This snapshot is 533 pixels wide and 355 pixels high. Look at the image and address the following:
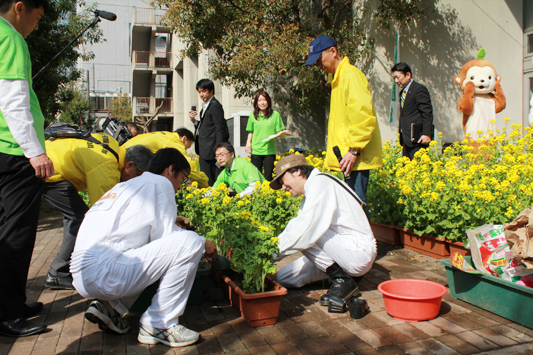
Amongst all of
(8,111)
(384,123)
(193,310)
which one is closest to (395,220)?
(193,310)

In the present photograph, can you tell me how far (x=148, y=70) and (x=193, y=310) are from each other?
39555 mm

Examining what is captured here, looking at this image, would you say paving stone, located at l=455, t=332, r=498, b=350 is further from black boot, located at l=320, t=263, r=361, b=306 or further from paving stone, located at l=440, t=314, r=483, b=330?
black boot, located at l=320, t=263, r=361, b=306

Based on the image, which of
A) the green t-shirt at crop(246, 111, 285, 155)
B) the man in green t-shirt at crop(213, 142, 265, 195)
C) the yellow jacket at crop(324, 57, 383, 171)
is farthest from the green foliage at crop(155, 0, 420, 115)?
the yellow jacket at crop(324, 57, 383, 171)

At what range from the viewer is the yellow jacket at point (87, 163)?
3930 millimetres

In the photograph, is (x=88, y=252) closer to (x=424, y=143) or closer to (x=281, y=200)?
(x=281, y=200)

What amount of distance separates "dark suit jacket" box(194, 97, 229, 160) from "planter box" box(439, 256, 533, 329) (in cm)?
420

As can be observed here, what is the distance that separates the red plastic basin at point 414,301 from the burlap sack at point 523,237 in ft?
2.03

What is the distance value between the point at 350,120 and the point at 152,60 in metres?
38.2

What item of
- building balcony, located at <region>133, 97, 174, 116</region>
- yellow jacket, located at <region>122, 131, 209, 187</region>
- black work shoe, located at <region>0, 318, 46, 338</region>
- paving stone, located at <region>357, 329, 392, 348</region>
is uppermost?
building balcony, located at <region>133, 97, 174, 116</region>

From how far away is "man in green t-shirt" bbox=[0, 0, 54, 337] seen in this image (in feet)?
Answer: 9.93

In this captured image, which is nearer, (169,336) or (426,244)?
(169,336)

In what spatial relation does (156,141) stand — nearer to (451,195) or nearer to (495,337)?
(451,195)

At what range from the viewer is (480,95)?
8.52 m

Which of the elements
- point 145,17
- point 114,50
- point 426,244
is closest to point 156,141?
point 426,244
